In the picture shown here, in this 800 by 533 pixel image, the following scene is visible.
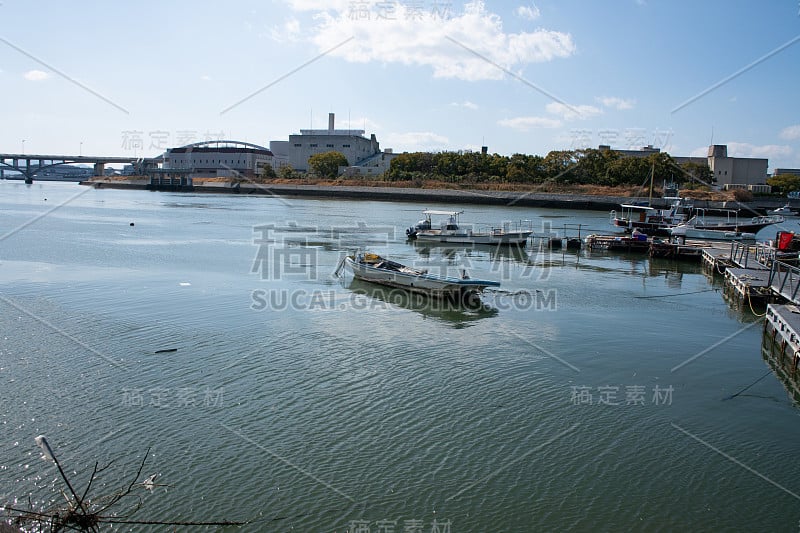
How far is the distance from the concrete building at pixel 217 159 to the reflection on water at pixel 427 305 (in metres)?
110

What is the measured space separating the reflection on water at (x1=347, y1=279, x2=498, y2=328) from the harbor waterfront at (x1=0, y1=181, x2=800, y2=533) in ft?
0.53

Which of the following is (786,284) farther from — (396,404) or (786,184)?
(786,184)

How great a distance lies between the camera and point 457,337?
16.8 metres

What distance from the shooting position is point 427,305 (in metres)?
20.6

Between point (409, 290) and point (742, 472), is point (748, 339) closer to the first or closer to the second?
point (742, 472)

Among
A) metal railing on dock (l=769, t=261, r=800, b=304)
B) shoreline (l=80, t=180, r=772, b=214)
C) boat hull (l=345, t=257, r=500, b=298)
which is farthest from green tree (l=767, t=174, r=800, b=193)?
boat hull (l=345, t=257, r=500, b=298)

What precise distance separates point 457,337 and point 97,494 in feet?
34.0

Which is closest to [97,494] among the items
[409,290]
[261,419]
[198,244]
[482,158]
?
[261,419]

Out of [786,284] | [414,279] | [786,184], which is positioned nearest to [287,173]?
[786,184]

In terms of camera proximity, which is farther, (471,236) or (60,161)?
(60,161)

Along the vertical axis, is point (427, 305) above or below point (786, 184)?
below

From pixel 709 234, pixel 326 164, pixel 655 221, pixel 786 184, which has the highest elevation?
pixel 326 164

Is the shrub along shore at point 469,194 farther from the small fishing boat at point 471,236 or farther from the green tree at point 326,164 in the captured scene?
the small fishing boat at point 471,236

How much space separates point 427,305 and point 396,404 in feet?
29.2
